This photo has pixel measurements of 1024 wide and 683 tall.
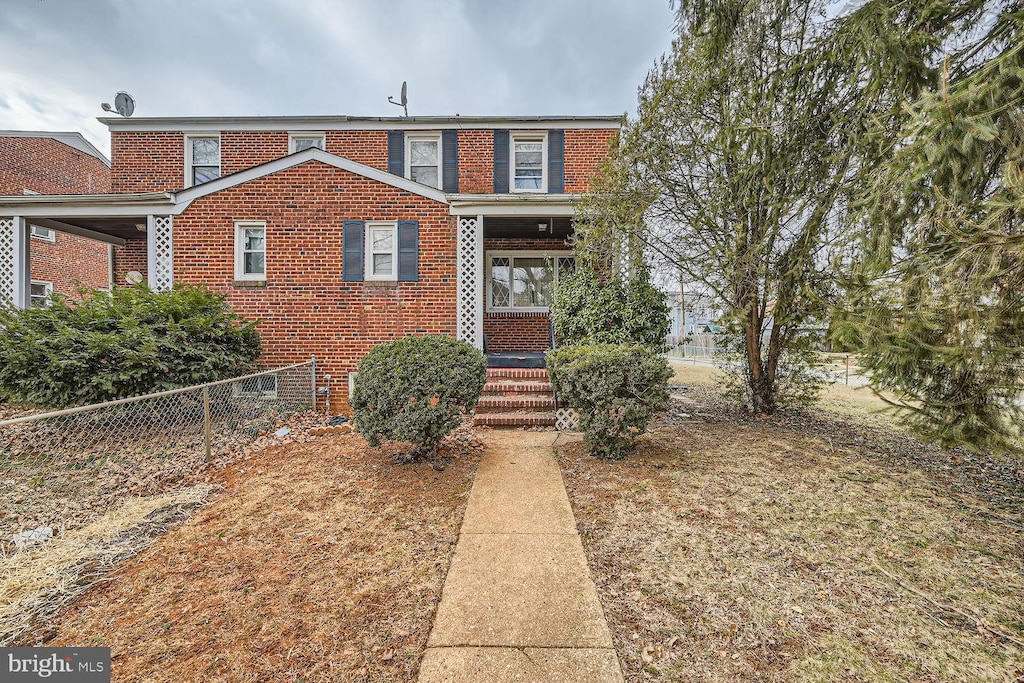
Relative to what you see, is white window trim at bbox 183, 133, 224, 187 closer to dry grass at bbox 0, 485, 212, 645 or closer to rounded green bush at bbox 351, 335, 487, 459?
rounded green bush at bbox 351, 335, 487, 459

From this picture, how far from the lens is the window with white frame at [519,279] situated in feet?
33.9

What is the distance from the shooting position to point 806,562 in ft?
9.78

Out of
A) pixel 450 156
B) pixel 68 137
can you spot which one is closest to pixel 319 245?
pixel 450 156

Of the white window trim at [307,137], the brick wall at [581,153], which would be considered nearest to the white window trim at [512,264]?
the brick wall at [581,153]

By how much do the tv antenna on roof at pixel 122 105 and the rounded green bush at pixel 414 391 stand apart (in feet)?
44.7

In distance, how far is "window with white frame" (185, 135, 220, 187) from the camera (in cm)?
1121

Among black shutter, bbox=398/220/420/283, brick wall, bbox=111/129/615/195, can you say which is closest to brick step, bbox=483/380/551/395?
black shutter, bbox=398/220/420/283

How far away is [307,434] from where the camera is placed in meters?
6.30

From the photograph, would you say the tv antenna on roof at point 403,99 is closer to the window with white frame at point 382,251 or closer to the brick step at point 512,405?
the window with white frame at point 382,251

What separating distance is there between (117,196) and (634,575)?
35.2ft

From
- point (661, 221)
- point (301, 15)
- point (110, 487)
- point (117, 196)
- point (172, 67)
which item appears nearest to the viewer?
point (110, 487)

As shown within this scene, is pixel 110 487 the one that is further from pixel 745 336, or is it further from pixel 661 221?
pixel 745 336

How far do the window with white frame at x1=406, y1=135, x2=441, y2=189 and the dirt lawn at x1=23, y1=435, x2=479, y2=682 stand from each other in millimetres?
9347

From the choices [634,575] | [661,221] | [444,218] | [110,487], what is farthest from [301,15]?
[634,575]
